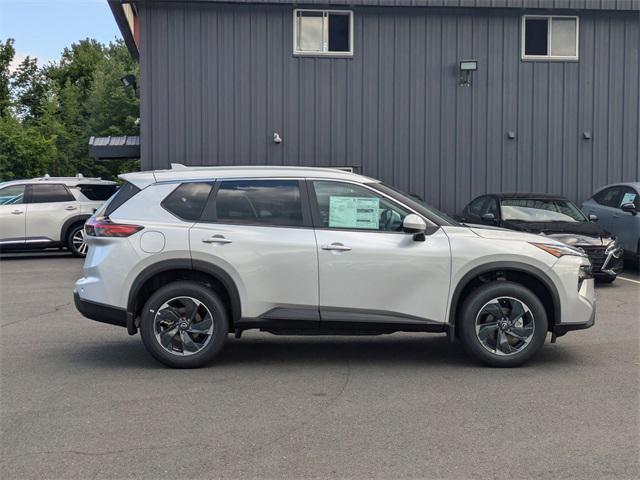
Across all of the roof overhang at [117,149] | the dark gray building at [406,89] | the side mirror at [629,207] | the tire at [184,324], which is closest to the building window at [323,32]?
the dark gray building at [406,89]

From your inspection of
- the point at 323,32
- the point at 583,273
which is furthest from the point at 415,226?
the point at 323,32

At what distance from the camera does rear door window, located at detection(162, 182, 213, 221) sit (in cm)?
641

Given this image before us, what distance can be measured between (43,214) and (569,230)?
10.7 metres

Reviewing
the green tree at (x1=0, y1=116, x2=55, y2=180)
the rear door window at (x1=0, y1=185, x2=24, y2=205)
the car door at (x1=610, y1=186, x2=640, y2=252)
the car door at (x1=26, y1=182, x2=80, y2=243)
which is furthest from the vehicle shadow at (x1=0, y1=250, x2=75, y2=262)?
the green tree at (x1=0, y1=116, x2=55, y2=180)

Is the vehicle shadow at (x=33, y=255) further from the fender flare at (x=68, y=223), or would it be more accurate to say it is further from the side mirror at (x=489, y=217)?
the side mirror at (x=489, y=217)

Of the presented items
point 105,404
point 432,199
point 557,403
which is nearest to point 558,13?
point 432,199

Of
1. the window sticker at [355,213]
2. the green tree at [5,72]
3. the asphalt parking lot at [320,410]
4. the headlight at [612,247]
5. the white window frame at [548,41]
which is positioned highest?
the green tree at [5,72]

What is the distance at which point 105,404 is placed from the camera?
5367 mm

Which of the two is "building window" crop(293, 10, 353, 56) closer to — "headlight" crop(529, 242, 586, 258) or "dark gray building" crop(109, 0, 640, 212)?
"dark gray building" crop(109, 0, 640, 212)

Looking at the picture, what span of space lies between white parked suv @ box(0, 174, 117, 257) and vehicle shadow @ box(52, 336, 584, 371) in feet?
29.5

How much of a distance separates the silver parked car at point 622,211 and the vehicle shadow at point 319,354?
6.49 meters

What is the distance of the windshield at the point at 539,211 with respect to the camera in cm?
1241

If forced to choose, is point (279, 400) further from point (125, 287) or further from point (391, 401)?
point (125, 287)

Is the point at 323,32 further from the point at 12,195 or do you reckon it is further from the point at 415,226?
the point at 415,226
